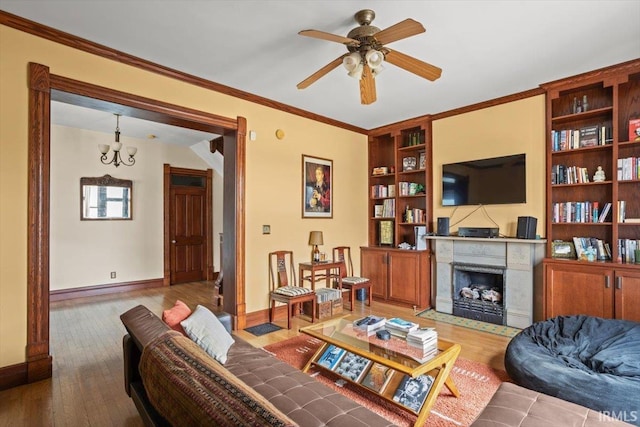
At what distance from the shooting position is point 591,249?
11.4 feet

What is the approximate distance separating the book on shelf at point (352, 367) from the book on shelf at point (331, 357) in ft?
0.11

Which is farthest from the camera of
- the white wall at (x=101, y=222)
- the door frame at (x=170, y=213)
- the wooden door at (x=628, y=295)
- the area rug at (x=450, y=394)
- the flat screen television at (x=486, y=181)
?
the door frame at (x=170, y=213)

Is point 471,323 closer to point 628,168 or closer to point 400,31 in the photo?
point 628,168

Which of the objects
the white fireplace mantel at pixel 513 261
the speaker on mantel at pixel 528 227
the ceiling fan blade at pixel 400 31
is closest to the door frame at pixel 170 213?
the white fireplace mantel at pixel 513 261

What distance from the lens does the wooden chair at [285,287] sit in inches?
151

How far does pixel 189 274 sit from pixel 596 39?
704cm

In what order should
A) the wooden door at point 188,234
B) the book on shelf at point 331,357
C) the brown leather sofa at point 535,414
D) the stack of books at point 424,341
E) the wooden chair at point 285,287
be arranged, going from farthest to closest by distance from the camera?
the wooden door at point 188,234 → the wooden chair at point 285,287 → the book on shelf at point 331,357 → the stack of books at point 424,341 → the brown leather sofa at point 535,414

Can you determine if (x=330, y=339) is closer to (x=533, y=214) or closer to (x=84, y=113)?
(x=533, y=214)

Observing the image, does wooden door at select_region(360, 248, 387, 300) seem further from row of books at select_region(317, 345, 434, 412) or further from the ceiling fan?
the ceiling fan

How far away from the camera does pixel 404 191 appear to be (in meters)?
5.10

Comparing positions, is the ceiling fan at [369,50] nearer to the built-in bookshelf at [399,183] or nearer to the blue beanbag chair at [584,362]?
the blue beanbag chair at [584,362]

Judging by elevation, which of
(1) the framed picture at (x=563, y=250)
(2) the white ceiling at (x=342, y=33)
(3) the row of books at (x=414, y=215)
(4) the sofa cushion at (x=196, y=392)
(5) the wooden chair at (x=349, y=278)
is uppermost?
(2) the white ceiling at (x=342, y=33)

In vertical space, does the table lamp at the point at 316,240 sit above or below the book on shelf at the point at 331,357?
above

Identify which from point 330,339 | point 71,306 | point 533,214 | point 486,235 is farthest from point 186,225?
point 533,214
